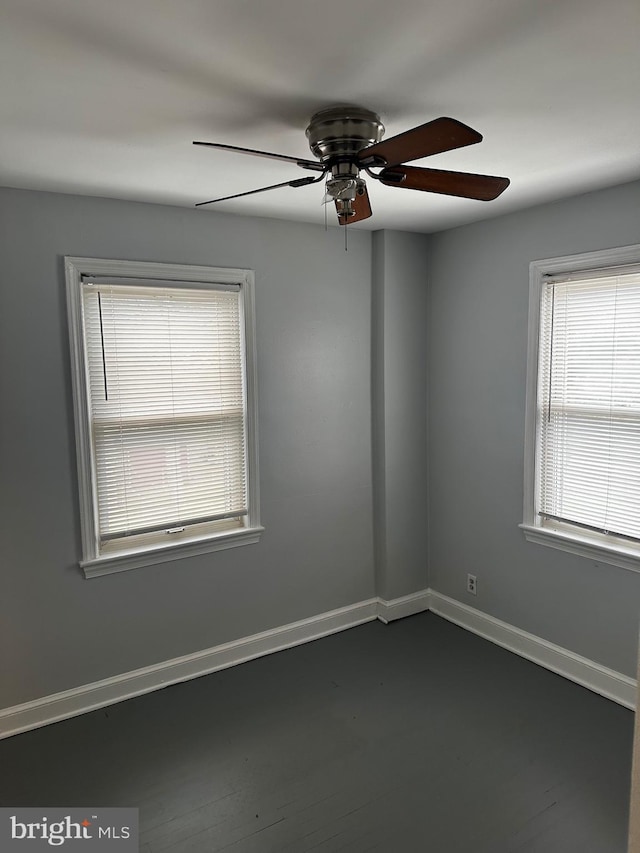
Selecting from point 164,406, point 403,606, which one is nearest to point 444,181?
point 164,406

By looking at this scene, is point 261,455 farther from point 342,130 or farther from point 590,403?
point 342,130

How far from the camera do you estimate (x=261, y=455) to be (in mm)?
3289

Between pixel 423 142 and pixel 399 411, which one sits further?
pixel 399 411

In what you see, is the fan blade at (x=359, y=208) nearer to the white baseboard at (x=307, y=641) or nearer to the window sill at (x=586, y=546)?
the window sill at (x=586, y=546)

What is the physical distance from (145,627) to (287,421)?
4.56 ft

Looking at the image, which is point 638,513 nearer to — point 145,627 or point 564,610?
point 564,610

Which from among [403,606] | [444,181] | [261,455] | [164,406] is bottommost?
[403,606]

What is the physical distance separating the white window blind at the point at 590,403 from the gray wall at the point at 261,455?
44.7 inches

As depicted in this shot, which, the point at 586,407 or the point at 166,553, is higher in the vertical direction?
the point at 586,407

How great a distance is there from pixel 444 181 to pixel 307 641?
9.23 feet

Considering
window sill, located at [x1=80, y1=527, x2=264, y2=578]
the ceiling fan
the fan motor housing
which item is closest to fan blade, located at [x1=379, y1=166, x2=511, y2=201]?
the ceiling fan

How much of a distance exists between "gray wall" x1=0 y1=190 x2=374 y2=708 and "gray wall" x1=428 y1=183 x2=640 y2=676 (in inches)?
20.2

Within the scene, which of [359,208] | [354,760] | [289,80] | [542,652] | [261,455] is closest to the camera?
[289,80]

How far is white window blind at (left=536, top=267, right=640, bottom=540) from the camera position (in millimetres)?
2717
